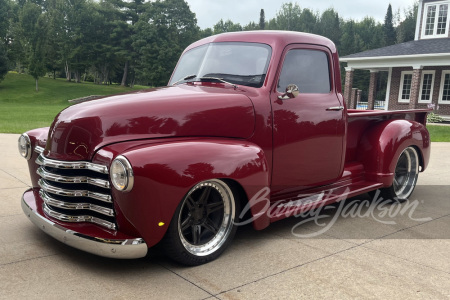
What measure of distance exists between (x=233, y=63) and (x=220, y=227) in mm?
1604

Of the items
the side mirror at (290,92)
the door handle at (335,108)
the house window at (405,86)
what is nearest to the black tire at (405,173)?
the door handle at (335,108)

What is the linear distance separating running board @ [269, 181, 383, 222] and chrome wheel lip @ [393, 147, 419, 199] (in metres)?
0.72

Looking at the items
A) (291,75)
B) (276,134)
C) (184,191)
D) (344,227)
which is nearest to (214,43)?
(291,75)

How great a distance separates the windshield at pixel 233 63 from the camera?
3885 mm

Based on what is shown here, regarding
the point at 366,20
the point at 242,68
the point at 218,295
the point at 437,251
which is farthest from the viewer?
the point at 366,20

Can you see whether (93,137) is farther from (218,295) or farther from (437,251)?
(437,251)

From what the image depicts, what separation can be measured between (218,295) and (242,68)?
84.5 inches

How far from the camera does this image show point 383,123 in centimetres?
509

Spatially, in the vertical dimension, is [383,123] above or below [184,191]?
above

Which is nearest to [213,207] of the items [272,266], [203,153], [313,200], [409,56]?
[203,153]

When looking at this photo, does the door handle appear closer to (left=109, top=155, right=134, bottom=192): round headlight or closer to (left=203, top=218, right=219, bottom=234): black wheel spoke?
(left=203, top=218, right=219, bottom=234): black wheel spoke

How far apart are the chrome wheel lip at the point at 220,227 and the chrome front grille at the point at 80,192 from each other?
0.56 metres

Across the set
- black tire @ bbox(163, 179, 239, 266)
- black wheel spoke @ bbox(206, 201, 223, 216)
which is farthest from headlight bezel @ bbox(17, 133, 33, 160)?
black wheel spoke @ bbox(206, 201, 223, 216)

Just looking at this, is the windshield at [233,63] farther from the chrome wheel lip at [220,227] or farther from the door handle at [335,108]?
the chrome wheel lip at [220,227]
